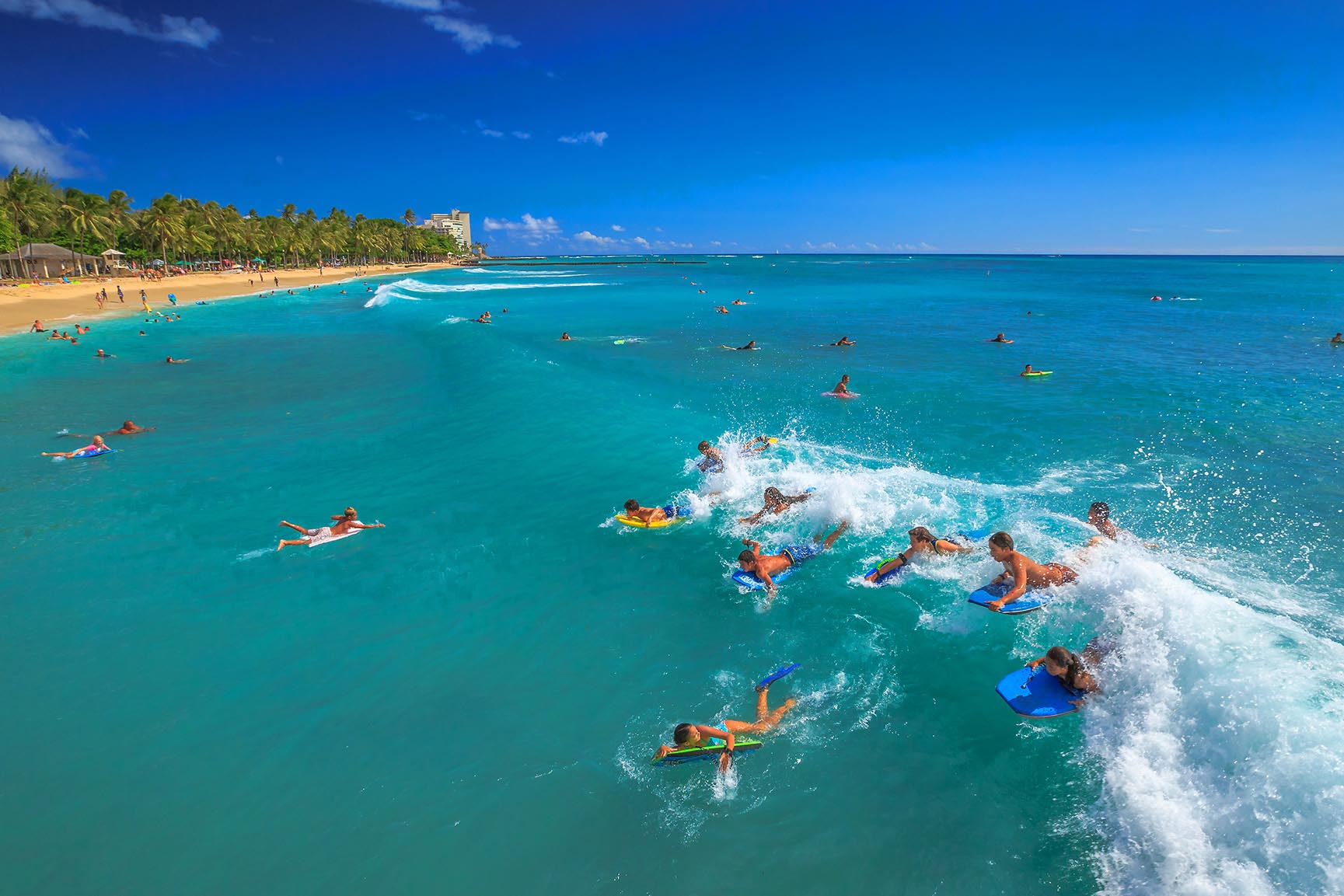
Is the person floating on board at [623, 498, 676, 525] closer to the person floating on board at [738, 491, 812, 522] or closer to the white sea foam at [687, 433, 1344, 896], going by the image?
the person floating on board at [738, 491, 812, 522]

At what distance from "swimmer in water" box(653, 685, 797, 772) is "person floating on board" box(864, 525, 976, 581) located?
4.04m

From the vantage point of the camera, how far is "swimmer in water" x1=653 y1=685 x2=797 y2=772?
7.51 meters

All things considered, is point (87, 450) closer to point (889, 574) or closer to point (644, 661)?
point (644, 661)

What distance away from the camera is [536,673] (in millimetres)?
9383

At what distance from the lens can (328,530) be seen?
1355cm

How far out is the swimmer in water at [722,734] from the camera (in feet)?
24.6

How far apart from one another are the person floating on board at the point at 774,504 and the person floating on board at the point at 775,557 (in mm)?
849

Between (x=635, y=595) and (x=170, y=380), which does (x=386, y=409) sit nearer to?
(x=170, y=380)

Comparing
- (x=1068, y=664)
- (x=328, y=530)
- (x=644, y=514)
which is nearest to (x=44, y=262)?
(x=328, y=530)

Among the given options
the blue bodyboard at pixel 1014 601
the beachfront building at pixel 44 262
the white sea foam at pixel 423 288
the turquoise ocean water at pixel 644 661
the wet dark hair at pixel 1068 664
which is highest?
the beachfront building at pixel 44 262

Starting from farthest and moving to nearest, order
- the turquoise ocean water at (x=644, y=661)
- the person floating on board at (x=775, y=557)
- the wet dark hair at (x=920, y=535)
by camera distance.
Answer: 1. the wet dark hair at (x=920, y=535)
2. the person floating on board at (x=775, y=557)
3. the turquoise ocean water at (x=644, y=661)

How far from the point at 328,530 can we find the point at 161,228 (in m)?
91.8

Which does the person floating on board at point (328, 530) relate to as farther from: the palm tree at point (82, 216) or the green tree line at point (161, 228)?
the palm tree at point (82, 216)

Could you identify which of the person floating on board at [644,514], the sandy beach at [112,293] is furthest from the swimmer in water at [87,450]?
the sandy beach at [112,293]
